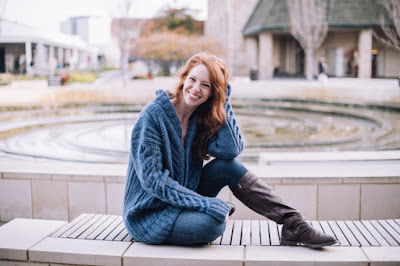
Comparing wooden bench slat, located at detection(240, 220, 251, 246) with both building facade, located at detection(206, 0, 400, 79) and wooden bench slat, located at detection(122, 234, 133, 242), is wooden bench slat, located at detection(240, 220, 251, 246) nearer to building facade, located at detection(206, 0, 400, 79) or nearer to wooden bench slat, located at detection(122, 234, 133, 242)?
wooden bench slat, located at detection(122, 234, 133, 242)

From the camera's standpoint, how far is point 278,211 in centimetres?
254

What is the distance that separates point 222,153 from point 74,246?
1012mm

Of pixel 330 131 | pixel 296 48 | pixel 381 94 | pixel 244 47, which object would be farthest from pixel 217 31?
pixel 330 131

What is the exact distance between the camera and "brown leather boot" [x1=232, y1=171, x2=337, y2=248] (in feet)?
8.08

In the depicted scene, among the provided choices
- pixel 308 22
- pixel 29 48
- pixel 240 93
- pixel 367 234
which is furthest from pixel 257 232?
pixel 29 48

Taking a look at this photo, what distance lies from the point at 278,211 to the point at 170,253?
670 mm

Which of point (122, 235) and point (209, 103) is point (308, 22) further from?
point (122, 235)

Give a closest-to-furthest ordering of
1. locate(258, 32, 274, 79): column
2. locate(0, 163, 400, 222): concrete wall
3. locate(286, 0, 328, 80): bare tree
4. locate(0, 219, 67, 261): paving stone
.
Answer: locate(0, 219, 67, 261): paving stone → locate(0, 163, 400, 222): concrete wall → locate(286, 0, 328, 80): bare tree → locate(258, 32, 274, 79): column

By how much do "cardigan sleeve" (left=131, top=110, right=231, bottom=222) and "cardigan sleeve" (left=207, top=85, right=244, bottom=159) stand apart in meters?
0.31

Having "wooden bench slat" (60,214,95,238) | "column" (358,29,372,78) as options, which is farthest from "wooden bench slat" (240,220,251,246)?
"column" (358,29,372,78)

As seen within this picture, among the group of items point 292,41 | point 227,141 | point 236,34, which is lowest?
point 227,141

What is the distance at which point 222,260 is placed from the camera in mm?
2309

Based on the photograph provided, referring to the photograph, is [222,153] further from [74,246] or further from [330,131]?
[330,131]

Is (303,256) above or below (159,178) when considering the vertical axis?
below
